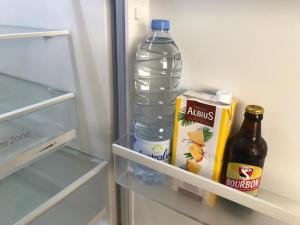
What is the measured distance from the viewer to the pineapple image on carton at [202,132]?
67 cm

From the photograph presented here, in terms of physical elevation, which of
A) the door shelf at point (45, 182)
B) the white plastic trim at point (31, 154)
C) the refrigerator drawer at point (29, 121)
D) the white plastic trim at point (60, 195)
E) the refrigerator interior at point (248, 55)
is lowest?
the door shelf at point (45, 182)

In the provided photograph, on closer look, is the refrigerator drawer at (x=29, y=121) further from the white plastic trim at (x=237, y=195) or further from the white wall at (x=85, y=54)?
the white plastic trim at (x=237, y=195)

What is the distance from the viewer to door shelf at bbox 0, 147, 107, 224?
814 millimetres

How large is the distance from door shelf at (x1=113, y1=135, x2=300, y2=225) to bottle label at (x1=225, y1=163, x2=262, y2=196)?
42mm

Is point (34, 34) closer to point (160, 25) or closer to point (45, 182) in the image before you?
point (160, 25)

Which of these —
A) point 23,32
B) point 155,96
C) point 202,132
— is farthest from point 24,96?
point 202,132

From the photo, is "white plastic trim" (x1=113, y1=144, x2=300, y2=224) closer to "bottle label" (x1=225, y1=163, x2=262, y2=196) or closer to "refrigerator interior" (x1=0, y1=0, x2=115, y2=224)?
"bottle label" (x1=225, y1=163, x2=262, y2=196)

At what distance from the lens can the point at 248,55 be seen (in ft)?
2.27

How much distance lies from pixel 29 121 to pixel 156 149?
53cm

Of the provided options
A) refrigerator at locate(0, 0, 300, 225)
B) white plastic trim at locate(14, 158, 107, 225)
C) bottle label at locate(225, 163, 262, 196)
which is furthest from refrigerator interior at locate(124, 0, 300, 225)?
white plastic trim at locate(14, 158, 107, 225)

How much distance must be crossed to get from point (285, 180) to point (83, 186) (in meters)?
0.64

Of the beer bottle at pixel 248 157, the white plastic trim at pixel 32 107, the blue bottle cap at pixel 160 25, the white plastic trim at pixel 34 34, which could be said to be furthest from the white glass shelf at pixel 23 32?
the beer bottle at pixel 248 157

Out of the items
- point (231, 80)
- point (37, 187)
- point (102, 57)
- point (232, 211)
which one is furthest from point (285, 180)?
point (37, 187)

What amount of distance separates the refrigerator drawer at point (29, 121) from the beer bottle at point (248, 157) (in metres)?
0.58
